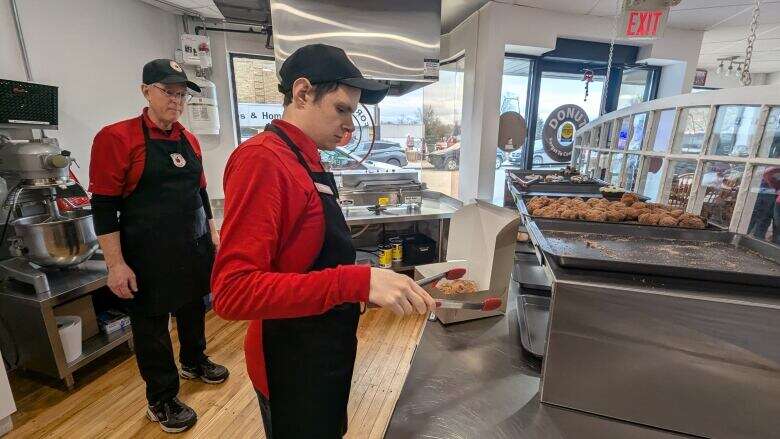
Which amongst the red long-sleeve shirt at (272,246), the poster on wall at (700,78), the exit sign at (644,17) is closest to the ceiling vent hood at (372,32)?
the exit sign at (644,17)

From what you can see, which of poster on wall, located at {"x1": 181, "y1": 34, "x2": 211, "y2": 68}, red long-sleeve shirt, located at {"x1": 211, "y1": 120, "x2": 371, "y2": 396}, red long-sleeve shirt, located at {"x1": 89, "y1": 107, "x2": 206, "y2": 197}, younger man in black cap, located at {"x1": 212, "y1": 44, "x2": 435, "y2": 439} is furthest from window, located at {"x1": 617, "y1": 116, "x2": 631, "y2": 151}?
poster on wall, located at {"x1": 181, "y1": 34, "x2": 211, "y2": 68}

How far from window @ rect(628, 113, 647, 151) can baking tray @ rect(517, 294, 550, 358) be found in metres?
1.83

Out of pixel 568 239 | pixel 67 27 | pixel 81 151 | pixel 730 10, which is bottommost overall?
pixel 568 239

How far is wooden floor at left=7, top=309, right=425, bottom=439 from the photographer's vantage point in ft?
5.62

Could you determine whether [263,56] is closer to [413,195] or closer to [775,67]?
[413,195]

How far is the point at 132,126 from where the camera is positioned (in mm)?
1519

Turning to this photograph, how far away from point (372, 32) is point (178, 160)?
1670 millimetres

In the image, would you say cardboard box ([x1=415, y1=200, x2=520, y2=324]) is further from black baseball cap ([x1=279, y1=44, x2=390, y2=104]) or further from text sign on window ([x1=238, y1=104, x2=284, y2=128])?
text sign on window ([x1=238, y1=104, x2=284, y2=128])

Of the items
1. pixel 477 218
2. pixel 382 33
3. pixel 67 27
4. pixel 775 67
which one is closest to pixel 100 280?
pixel 67 27

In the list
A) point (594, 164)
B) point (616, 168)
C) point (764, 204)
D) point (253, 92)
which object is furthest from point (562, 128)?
point (253, 92)

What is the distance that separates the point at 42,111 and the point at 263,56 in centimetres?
205

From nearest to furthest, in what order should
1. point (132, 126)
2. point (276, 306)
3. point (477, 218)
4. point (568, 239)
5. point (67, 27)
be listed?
1. point (276, 306)
2. point (568, 239)
3. point (477, 218)
4. point (132, 126)
5. point (67, 27)

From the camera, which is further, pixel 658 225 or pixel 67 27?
pixel 67 27

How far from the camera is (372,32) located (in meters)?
2.49
